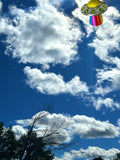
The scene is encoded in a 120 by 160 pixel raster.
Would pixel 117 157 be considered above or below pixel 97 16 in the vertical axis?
above

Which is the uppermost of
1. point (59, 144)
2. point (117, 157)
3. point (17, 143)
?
point (117, 157)

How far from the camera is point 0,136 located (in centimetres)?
2784

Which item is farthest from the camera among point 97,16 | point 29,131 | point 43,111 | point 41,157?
point 41,157

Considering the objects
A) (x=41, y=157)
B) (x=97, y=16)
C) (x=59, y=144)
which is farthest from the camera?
(x=41, y=157)

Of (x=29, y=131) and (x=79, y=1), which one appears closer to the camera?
(x=79, y=1)

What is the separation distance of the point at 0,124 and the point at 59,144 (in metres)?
19.4

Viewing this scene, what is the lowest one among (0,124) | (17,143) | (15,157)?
(15,157)

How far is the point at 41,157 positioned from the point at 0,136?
852 centimetres

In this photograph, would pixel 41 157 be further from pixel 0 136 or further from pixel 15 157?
pixel 0 136

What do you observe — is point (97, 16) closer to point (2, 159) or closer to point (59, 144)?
point (59, 144)

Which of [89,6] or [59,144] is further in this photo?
[59,144]

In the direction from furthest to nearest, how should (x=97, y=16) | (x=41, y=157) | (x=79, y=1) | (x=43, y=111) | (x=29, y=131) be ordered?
(x=41, y=157), (x=43, y=111), (x=29, y=131), (x=97, y=16), (x=79, y=1)

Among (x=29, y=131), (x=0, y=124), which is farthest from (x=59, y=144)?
(x=0, y=124)

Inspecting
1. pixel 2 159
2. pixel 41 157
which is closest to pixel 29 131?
pixel 2 159
